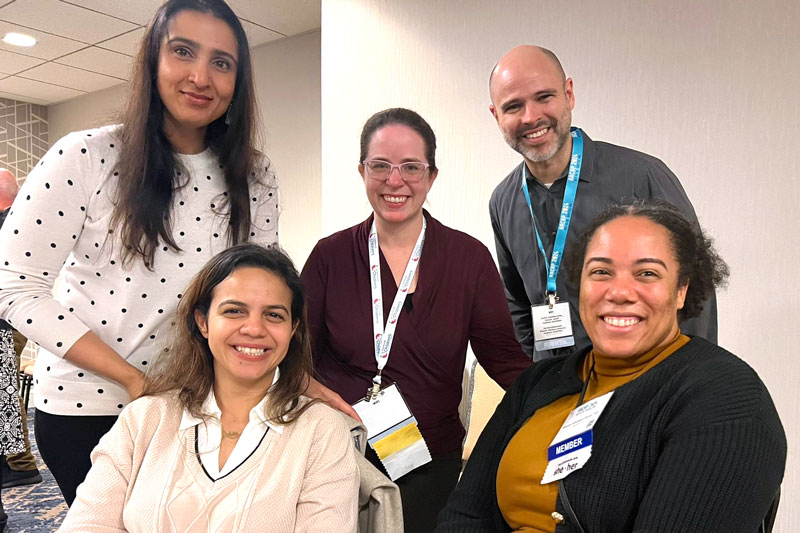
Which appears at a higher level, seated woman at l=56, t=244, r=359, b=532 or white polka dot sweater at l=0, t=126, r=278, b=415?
white polka dot sweater at l=0, t=126, r=278, b=415

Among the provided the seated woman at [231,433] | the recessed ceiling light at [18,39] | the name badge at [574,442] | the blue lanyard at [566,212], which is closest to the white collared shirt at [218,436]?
the seated woman at [231,433]

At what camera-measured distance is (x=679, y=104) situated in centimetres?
301

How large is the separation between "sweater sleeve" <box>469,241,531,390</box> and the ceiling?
342 centimetres

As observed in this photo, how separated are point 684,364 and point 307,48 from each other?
194 inches

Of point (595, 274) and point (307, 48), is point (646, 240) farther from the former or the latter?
point (307, 48)

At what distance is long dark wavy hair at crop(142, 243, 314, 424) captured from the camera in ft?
5.21

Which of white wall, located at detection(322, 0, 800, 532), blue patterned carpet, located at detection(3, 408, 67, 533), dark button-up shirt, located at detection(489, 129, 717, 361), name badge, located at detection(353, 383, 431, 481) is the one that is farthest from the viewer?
blue patterned carpet, located at detection(3, 408, 67, 533)

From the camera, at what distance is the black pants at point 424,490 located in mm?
1779

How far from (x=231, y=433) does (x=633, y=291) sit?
3.30 ft

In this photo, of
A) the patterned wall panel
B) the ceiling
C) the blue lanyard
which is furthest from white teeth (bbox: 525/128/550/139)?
the patterned wall panel

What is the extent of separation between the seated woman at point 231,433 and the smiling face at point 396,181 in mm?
329

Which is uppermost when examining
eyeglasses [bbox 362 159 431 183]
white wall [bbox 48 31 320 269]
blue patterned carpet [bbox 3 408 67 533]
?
white wall [bbox 48 31 320 269]

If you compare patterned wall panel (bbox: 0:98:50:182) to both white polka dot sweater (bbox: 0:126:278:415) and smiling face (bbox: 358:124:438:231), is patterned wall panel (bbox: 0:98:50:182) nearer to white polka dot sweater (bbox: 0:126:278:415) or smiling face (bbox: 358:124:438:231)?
white polka dot sweater (bbox: 0:126:278:415)

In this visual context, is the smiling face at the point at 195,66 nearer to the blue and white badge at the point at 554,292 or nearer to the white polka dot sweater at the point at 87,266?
the white polka dot sweater at the point at 87,266
